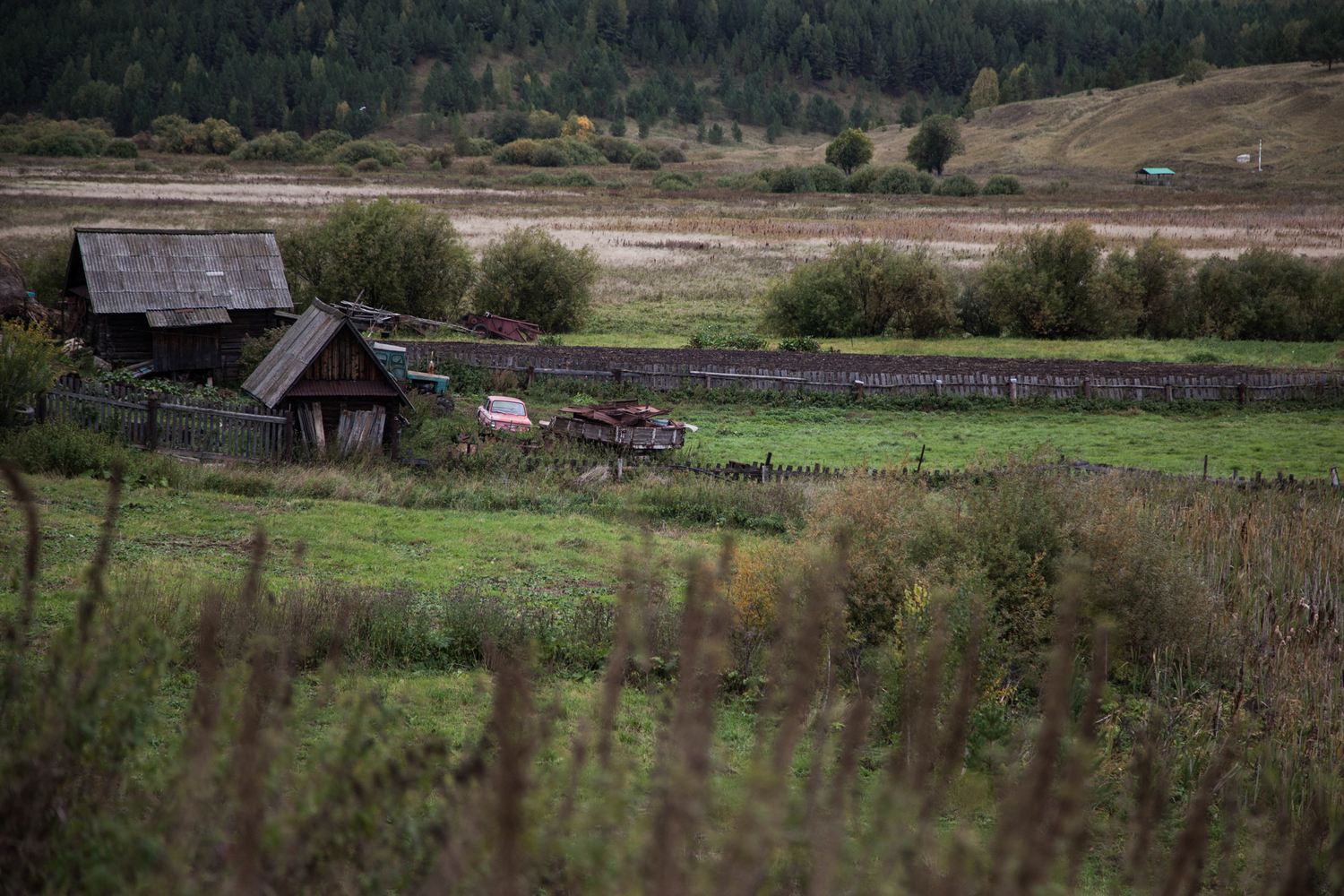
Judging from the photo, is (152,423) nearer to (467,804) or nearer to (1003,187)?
(467,804)

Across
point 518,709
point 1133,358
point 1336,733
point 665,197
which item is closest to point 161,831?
point 518,709

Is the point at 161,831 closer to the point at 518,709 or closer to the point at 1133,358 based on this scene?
the point at 518,709

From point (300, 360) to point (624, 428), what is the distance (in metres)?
7.01

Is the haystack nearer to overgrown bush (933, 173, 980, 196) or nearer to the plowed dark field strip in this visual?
the plowed dark field strip

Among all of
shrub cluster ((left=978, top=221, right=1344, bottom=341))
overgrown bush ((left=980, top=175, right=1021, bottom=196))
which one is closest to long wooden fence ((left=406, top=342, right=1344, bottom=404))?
shrub cluster ((left=978, top=221, right=1344, bottom=341))

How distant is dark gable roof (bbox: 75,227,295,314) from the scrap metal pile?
1239 centimetres

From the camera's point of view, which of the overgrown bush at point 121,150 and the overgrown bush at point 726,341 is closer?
the overgrown bush at point 726,341

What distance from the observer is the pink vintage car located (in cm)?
2275

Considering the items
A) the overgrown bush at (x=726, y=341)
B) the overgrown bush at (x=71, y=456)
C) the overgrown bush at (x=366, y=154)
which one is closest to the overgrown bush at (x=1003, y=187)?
the overgrown bush at (x=726, y=341)

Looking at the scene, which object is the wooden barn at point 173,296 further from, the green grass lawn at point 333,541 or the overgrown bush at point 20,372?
the green grass lawn at point 333,541

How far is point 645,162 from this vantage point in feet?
388

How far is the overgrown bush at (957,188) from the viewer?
8812 cm

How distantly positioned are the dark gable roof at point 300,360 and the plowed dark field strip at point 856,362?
25.5ft

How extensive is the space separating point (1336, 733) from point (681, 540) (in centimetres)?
906
